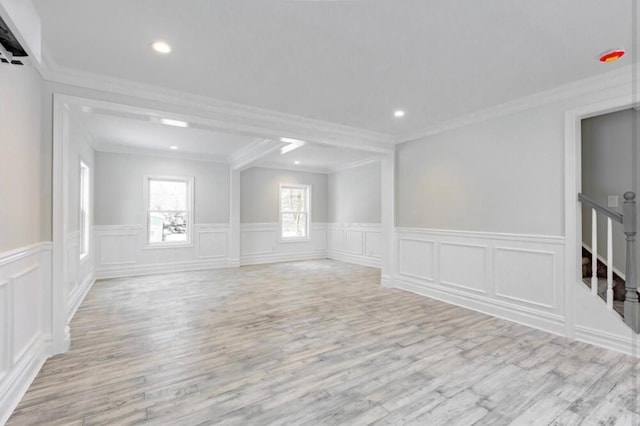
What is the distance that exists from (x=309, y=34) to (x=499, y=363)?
298 centimetres

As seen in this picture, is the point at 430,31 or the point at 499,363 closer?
the point at 430,31

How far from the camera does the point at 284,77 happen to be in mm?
2936

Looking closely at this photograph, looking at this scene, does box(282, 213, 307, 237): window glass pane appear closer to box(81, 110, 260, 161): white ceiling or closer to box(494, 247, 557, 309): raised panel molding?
box(81, 110, 260, 161): white ceiling

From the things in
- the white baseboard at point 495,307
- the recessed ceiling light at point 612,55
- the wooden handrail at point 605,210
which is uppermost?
the recessed ceiling light at point 612,55

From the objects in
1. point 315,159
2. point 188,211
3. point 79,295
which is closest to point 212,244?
point 188,211

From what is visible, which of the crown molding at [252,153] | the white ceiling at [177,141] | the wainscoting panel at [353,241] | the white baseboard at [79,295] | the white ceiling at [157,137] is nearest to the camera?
the white ceiling at [177,141]

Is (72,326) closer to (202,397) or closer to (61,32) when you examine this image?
(202,397)

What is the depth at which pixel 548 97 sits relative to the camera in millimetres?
3221

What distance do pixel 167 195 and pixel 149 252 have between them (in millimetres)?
1253

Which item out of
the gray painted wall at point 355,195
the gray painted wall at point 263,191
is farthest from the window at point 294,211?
the gray painted wall at point 355,195

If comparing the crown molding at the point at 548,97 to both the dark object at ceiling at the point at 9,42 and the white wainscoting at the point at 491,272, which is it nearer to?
the white wainscoting at the point at 491,272

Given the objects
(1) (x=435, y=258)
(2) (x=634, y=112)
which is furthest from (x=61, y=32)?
(2) (x=634, y=112)

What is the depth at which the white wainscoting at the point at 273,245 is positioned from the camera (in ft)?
25.1

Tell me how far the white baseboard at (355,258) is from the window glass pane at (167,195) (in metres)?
4.03
